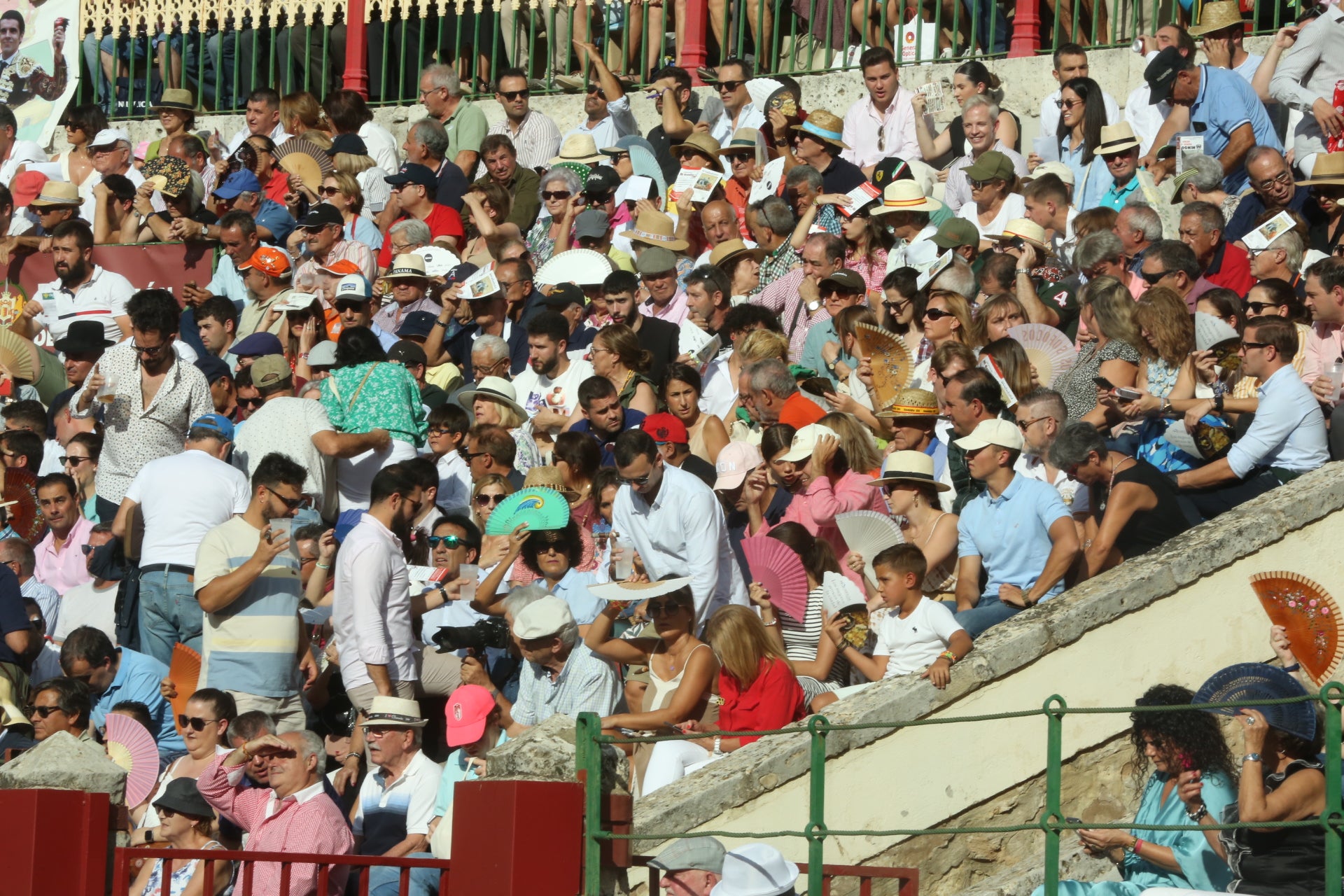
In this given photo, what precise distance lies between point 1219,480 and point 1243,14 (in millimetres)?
8112

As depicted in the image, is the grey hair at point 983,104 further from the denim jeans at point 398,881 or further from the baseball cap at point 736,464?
the denim jeans at point 398,881

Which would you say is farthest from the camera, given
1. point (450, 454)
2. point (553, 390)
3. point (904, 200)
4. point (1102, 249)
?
point (904, 200)

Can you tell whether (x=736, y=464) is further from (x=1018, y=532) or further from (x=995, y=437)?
(x=1018, y=532)

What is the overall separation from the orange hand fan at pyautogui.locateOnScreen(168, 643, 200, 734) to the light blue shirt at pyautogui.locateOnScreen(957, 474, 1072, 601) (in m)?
3.90

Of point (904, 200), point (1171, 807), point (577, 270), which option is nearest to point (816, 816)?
point (1171, 807)

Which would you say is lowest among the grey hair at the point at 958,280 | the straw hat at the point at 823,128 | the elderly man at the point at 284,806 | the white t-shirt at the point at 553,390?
the elderly man at the point at 284,806

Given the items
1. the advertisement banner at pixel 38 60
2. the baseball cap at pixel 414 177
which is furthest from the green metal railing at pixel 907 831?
the advertisement banner at pixel 38 60

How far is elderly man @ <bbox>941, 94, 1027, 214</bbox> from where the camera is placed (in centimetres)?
1454

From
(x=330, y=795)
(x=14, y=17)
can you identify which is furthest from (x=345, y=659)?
(x=14, y=17)

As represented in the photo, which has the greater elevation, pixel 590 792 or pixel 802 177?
pixel 802 177

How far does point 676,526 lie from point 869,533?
92cm

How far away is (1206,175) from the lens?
1310 cm

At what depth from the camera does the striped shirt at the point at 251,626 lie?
33.3 ft

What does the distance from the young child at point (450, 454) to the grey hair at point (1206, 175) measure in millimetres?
4751
